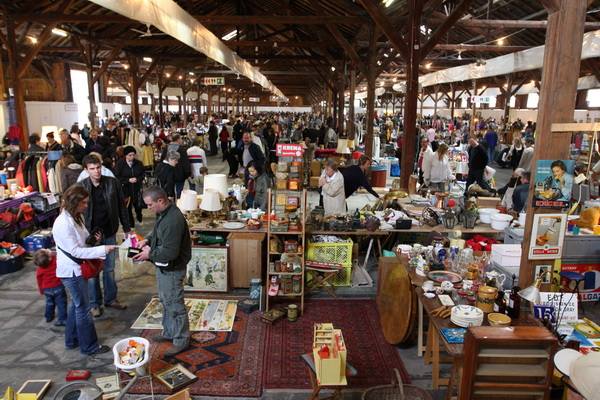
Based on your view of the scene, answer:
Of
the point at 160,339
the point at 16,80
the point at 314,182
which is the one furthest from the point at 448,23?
the point at 16,80

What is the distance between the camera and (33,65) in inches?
770

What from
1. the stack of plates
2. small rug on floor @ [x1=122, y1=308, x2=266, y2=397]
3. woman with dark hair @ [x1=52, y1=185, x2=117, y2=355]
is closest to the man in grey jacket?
small rug on floor @ [x1=122, y1=308, x2=266, y2=397]

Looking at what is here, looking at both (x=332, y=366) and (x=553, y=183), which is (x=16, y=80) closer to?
(x=332, y=366)

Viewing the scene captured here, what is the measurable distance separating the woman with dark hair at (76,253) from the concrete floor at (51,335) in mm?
272

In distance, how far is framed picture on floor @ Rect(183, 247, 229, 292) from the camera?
5.54 metres

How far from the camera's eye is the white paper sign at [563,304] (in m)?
3.49

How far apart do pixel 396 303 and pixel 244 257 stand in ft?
6.69

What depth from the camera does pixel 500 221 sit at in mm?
5816

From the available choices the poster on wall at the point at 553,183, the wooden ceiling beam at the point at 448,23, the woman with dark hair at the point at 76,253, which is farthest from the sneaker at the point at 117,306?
the wooden ceiling beam at the point at 448,23

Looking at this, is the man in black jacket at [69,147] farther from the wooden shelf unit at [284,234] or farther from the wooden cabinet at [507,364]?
the wooden cabinet at [507,364]

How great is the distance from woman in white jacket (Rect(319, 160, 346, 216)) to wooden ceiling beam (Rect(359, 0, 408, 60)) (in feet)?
8.52

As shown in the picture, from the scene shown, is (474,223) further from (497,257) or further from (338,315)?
(338,315)

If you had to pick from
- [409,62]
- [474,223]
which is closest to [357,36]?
[409,62]

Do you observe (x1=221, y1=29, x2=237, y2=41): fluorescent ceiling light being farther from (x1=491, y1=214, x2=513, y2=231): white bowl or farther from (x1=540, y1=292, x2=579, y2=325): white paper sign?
(x1=540, y1=292, x2=579, y2=325): white paper sign
